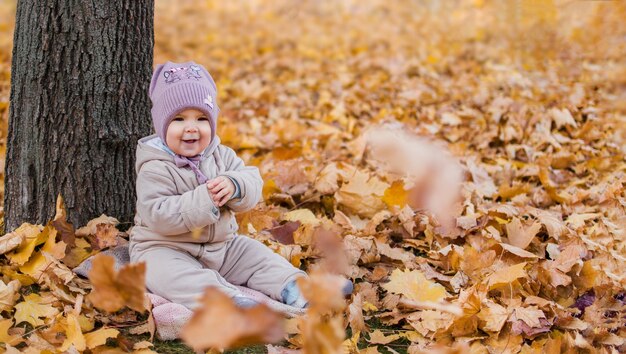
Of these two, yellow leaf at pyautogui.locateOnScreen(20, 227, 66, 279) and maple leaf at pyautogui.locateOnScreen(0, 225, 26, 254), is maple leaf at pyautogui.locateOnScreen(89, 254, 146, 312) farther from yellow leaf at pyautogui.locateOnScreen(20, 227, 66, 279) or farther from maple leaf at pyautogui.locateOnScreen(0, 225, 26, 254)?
maple leaf at pyautogui.locateOnScreen(0, 225, 26, 254)

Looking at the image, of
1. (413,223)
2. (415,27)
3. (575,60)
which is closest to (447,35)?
(415,27)

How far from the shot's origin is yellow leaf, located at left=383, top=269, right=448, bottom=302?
2371 millimetres

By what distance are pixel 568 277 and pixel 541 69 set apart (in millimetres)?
4488

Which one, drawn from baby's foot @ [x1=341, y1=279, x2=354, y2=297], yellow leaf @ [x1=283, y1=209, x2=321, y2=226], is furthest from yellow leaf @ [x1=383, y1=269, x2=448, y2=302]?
yellow leaf @ [x1=283, y1=209, x2=321, y2=226]

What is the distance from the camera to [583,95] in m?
4.86

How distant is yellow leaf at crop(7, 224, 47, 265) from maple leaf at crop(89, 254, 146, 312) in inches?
33.1

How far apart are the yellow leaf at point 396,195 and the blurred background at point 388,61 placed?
43.7 inches

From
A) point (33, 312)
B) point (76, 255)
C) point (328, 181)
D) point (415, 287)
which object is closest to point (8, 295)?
point (33, 312)

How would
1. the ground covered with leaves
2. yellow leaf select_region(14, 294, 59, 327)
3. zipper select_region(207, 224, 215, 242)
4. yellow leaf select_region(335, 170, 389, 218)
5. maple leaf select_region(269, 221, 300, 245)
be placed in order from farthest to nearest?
1. yellow leaf select_region(335, 170, 389, 218)
2. maple leaf select_region(269, 221, 300, 245)
3. zipper select_region(207, 224, 215, 242)
4. yellow leaf select_region(14, 294, 59, 327)
5. the ground covered with leaves

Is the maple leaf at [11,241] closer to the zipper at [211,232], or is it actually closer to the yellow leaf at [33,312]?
the yellow leaf at [33,312]

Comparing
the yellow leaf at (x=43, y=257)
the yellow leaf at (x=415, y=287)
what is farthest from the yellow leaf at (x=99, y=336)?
the yellow leaf at (x=415, y=287)

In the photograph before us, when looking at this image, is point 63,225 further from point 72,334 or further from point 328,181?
point 328,181

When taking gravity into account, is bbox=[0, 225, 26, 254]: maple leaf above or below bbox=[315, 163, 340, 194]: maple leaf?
below

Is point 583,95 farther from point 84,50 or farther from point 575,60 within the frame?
point 84,50
